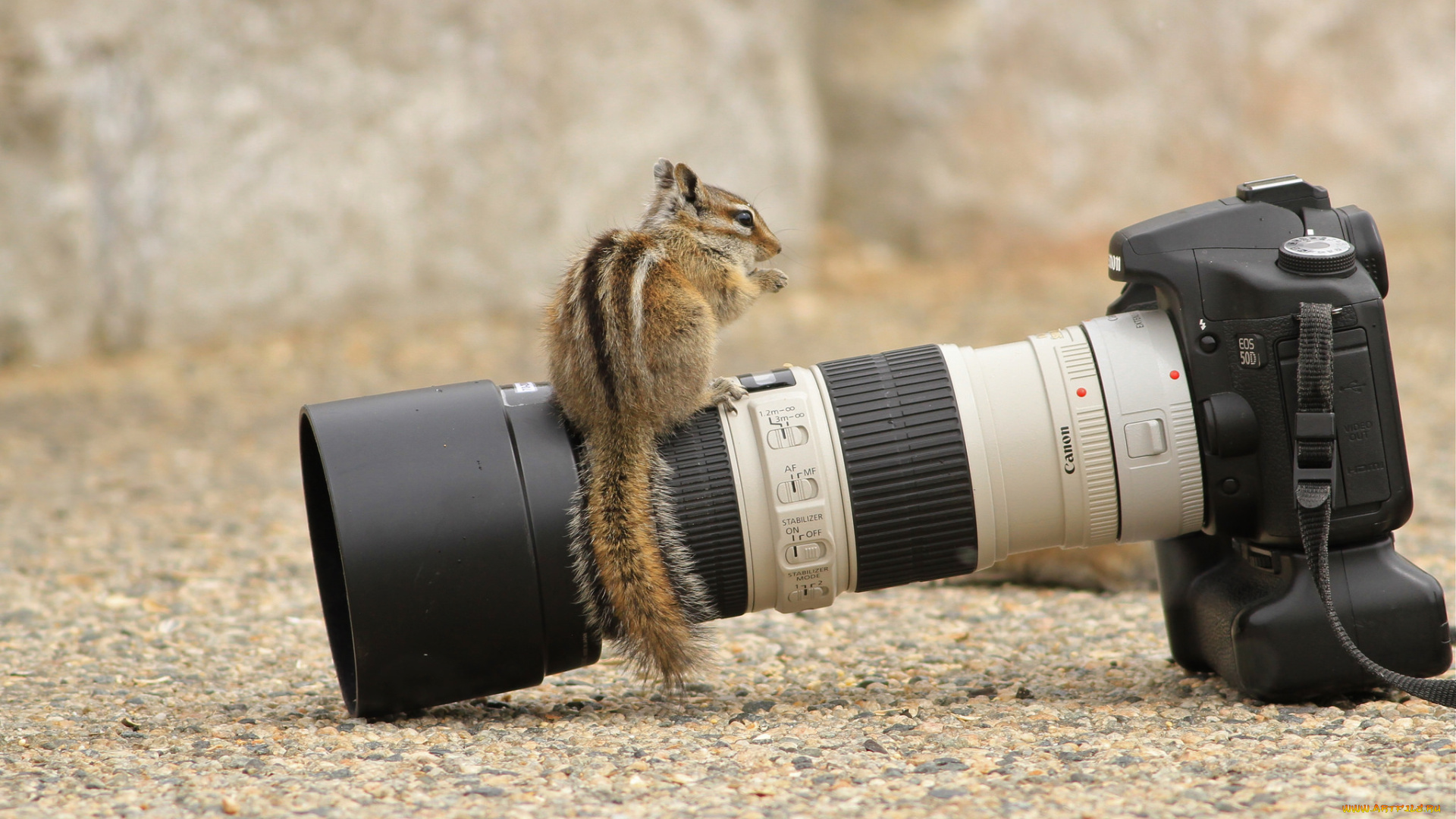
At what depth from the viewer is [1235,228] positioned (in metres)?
3.23

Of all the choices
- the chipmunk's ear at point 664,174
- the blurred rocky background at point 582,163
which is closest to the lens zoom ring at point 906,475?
the chipmunk's ear at point 664,174

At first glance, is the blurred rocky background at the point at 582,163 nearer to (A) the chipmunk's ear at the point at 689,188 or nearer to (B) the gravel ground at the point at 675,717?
(B) the gravel ground at the point at 675,717

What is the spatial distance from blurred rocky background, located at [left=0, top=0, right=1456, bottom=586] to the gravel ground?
1.93 meters

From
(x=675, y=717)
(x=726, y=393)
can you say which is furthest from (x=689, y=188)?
(x=675, y=717)

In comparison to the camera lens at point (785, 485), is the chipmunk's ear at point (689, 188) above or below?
above

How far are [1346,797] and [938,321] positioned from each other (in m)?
7.32

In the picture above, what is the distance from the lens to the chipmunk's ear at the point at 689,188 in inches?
148

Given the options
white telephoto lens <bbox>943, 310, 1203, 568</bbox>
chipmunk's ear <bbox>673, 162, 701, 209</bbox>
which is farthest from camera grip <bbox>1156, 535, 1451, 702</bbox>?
chipmunk's ear <bbox>673, 162, 701, 209</bbox>

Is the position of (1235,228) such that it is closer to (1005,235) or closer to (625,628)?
(625,628)

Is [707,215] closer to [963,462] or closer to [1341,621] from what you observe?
[963,462]

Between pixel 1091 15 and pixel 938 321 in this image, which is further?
pixel 1091 15

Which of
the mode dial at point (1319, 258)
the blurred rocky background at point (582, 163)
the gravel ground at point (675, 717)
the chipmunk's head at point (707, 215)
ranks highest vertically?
the blurred rocky background at point (582, 163)

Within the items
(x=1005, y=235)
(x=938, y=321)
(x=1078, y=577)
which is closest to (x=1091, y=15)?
(x=1005, y=235)

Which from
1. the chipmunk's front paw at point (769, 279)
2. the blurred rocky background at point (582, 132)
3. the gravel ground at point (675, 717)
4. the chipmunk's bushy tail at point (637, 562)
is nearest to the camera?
the gravel ground at point (675, 717)
